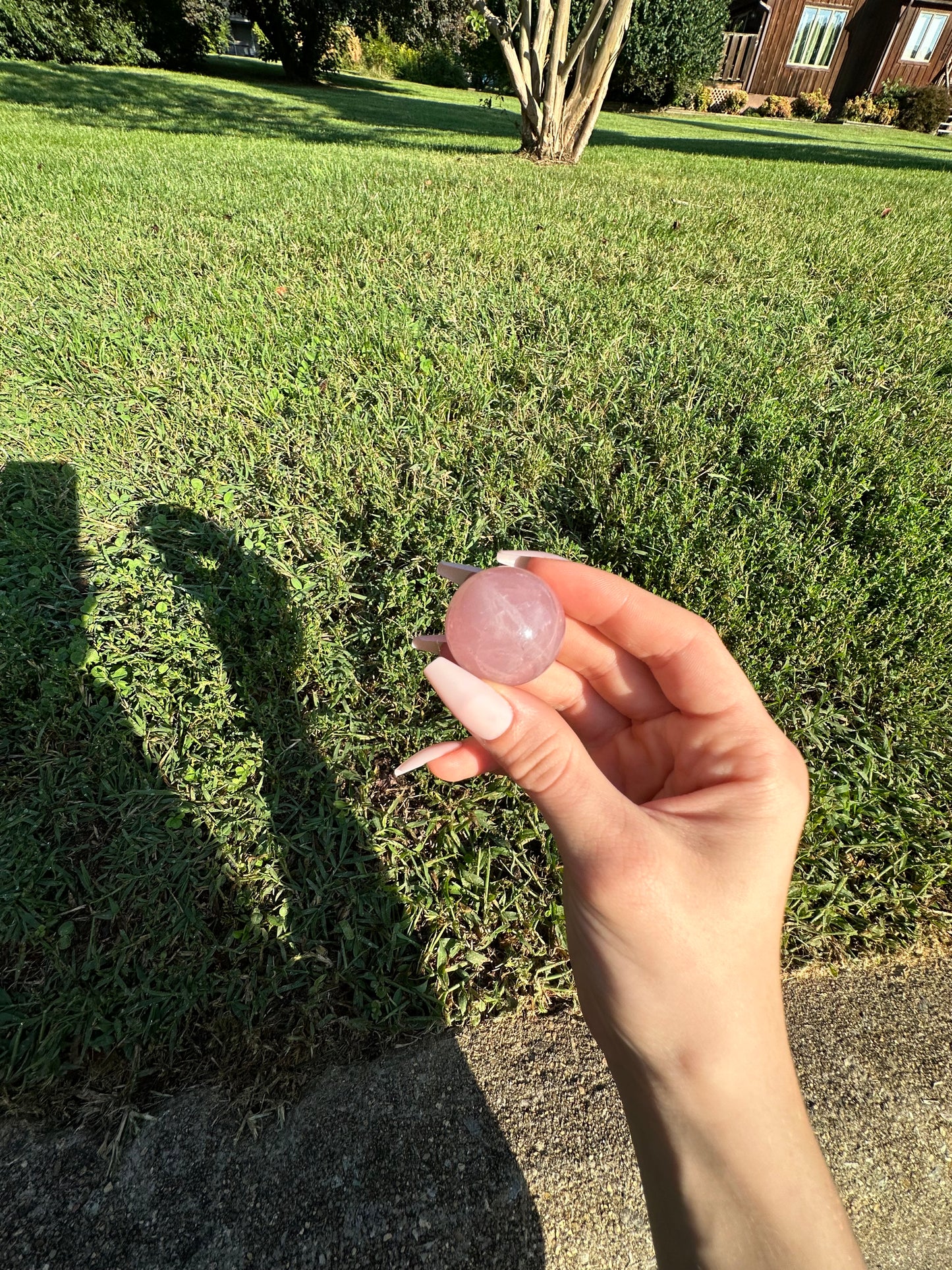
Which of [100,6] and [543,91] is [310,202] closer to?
[543,91]

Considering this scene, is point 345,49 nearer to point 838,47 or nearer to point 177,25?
point 177,25

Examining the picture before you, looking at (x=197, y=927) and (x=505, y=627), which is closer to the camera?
(x=505, y=627)

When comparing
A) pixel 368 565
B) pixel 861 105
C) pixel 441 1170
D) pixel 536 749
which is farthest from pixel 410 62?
pixel 441 1170

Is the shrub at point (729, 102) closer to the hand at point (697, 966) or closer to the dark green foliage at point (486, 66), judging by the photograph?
the dark green foliage at point (486, 66)

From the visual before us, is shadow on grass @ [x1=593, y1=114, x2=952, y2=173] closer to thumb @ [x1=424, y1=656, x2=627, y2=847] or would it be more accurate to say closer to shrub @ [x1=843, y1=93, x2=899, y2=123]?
shrub @ [x1=843, y1=93, x2=899, y2=123]

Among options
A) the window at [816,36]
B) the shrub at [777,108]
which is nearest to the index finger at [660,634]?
the shrub at [777,108]

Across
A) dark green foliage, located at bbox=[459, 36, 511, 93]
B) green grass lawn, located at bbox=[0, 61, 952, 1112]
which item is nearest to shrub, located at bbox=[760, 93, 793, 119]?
dark green foliage, located at bbox=[459, 36, 511, 93]
